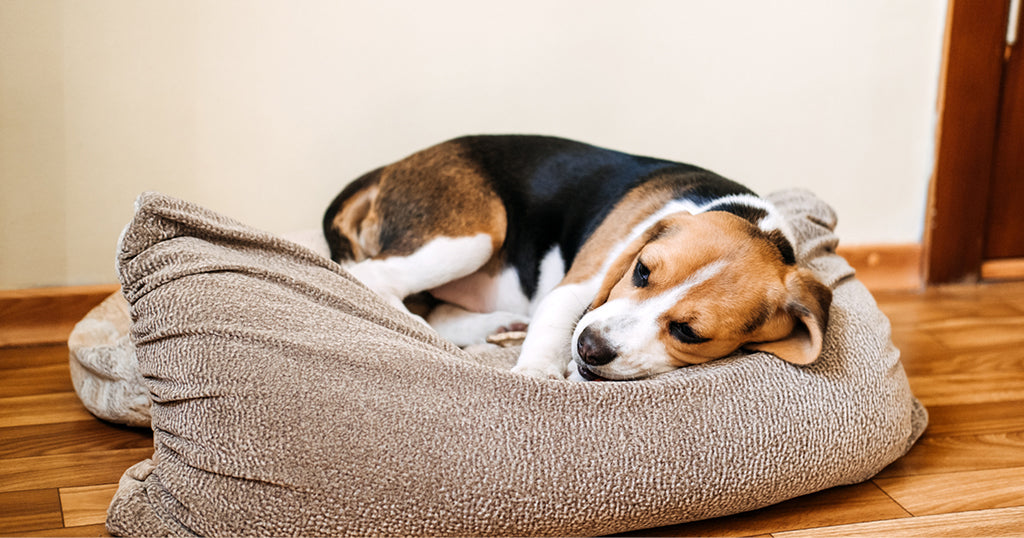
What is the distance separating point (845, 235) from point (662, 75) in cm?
A: 130

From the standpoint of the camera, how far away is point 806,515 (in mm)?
2072

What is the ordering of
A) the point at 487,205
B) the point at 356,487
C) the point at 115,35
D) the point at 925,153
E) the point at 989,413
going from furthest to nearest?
1. the point at 925,153
2. the point at 115,35
3. the point at 487,205
4. the point at 989,413
5. the point at 356,487

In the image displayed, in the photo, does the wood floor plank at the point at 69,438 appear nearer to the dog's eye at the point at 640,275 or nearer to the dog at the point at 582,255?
the dog at the point at 582,255

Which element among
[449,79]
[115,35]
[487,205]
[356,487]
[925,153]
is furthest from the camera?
[925,153]

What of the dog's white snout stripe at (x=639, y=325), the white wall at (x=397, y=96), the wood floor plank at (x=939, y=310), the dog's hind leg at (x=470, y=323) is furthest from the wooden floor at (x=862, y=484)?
the dog's hind leg at (x=470, y=323)

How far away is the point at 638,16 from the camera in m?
3.60

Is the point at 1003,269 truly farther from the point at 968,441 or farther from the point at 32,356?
the point at 32,356

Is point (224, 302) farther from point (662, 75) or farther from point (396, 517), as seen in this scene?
point (662, 75)

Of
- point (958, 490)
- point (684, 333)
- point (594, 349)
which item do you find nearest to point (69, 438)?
point (594, 349)

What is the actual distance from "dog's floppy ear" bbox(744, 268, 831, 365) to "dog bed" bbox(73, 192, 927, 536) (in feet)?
0.16

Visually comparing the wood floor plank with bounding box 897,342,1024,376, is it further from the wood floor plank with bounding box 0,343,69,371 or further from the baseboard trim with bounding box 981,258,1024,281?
the wood floor plank with bounding box 0,343,69,371

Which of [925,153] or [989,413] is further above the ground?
[925,153]

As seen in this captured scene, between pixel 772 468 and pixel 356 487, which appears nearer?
pixel 356 487

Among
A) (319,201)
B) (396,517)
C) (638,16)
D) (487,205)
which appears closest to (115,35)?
(319,201)
